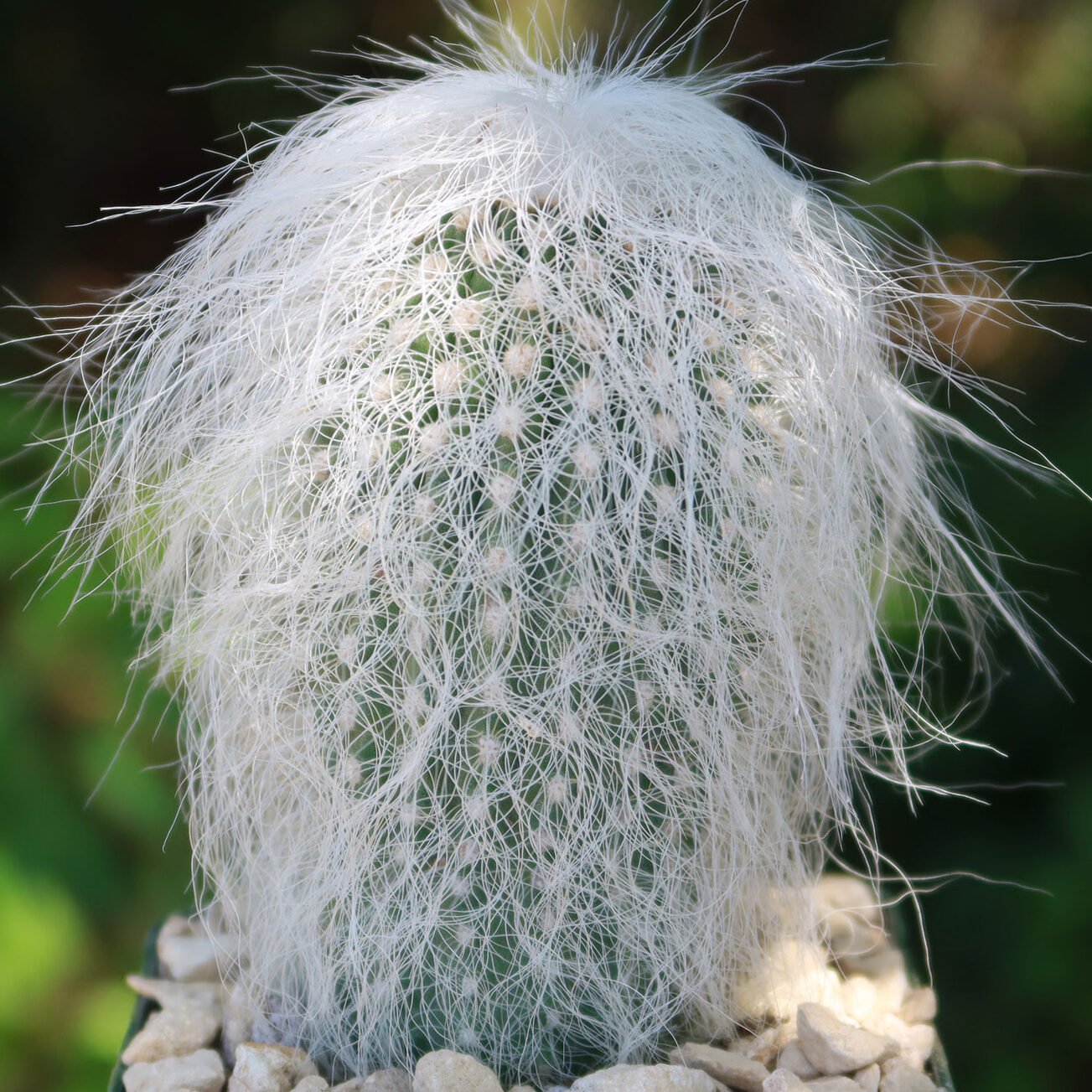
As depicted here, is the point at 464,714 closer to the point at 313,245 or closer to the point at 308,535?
the point at 308,535

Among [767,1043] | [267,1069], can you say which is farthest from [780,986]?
[267,1069]

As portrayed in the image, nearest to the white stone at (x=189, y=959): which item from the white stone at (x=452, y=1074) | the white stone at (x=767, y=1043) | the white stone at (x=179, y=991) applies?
the white stone at (x=179, y=991)

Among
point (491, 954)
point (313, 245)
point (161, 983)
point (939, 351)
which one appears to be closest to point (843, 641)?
point (491, 954)

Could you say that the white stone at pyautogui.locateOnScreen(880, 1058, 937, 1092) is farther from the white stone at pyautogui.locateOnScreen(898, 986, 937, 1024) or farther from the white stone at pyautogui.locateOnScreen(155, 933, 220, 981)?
the white stone at pyautogui.locateOnScreen(155, 933, 220, 981)

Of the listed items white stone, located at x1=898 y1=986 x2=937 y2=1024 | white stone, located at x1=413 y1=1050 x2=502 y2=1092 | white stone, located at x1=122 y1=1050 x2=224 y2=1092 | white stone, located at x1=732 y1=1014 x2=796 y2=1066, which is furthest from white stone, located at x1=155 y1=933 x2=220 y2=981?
white stone, located at x1=898 y1=986 x2=937 y2=1024

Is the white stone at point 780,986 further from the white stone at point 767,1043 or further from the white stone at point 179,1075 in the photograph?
the white stone at point 179,1075

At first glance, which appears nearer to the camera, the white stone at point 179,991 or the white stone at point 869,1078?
the white stone at point 869,1078
